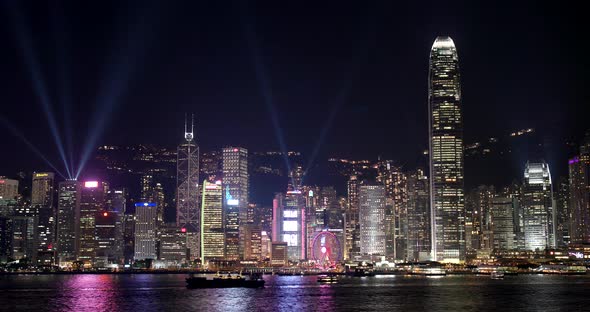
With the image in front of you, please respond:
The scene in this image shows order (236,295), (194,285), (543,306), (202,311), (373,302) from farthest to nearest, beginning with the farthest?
(194,285)
(236,295)
(373,302)
(543,306)
(202,311)

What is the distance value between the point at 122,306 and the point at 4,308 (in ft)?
44.4

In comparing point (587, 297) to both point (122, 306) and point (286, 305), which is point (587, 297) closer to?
point (286, 305)

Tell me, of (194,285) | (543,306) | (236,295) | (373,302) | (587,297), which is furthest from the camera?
(194,285)

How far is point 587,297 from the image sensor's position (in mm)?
110000

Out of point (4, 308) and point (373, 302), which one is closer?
point (4, 308)

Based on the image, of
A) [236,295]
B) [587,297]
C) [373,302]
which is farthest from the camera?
[236,295]

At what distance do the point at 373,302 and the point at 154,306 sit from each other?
28.3 meters

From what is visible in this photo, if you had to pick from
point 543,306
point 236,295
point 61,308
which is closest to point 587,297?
point 543,306

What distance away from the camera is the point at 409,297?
4471 inches

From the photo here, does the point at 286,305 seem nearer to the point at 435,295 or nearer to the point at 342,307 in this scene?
the point at 342,307

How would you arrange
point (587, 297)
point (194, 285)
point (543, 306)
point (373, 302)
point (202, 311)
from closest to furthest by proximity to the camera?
1. point (202, 311)
2. point (543, 306)
3. point (373, 302)
4. point (587, 297)
5. point (194, 285)

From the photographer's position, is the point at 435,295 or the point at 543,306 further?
the point at 435,295

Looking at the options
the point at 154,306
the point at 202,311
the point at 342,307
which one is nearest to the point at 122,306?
the point at 154,306

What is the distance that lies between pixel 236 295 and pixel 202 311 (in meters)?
32.5
